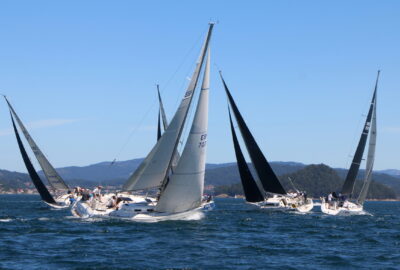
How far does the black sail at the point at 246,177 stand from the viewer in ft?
199

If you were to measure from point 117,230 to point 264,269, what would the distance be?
526 inches

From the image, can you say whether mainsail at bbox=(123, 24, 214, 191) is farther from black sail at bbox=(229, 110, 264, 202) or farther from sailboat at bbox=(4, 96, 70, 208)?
sailboat at bbox=(4, 96, 70, 208)

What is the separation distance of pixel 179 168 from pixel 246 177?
2127cm

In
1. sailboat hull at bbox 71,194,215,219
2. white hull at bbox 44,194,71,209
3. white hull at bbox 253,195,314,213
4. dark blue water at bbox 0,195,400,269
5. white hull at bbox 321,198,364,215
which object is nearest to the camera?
dark blue water at bbox 0,195,400,269

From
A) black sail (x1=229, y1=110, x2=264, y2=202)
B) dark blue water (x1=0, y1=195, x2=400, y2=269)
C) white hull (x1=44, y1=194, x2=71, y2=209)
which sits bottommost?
dark blue water (x1=0, y1=195, x2=400, y2=269)

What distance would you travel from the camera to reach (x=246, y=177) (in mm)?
60375

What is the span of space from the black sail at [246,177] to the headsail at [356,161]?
315 inches

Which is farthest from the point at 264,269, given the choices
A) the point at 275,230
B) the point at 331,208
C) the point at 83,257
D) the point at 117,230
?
the point at 331,208

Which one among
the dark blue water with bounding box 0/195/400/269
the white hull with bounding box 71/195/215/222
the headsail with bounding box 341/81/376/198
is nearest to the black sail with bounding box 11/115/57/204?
the white hull with bounding box 71/195/215/222

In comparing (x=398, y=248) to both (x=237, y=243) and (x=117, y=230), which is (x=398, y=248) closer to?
(x=237, y=243)

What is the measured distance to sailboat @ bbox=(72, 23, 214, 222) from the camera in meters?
40.0

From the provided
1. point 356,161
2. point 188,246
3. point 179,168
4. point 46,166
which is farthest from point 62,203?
point 188,246

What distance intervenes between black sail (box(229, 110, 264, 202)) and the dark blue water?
17.1 m

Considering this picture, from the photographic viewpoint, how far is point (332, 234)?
127 ft
